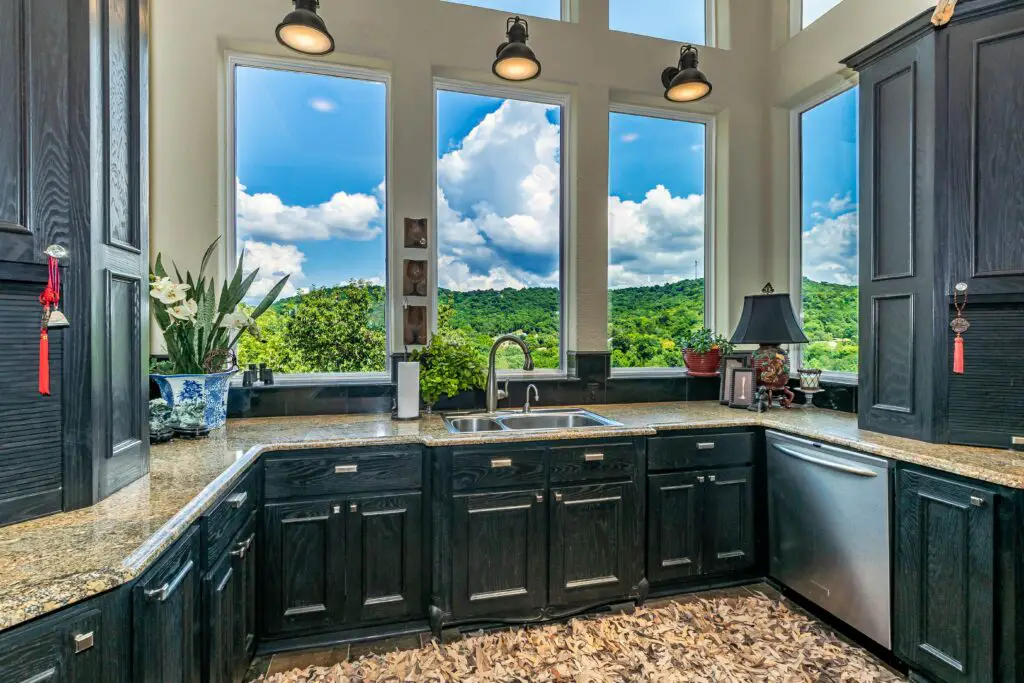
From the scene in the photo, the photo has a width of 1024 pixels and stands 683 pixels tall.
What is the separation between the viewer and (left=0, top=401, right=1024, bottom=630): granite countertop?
99 cm

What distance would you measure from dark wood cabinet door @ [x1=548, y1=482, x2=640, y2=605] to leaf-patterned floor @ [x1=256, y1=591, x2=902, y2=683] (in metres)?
0.17

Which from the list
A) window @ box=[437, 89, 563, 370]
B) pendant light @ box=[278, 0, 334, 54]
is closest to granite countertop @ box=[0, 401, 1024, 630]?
window @ box=[437, 89, 563, 370]

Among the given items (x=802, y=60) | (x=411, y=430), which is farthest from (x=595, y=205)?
(x=411, y=430)

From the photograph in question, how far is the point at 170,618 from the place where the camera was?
3.91 ft

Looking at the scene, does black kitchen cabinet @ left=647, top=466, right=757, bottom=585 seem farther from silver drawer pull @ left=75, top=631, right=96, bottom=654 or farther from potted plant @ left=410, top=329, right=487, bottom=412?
silver drawer pull @ left=75, top=631, right=96, bottom=654

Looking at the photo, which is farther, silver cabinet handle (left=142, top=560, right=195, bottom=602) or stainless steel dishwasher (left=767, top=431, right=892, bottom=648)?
stainless steel dishwasher (left=767, top=431, right=892, bottom=648)

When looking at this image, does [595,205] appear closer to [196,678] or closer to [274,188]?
[274,188]

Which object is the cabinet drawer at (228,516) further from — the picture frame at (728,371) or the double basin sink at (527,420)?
the picture frame at (728,371)

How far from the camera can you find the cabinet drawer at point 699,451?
2498mm

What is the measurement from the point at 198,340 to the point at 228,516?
36.4 inches

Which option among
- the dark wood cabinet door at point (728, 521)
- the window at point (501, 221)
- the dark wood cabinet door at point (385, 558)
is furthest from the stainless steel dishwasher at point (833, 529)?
the dark wood cabinet door at point (385, 558)

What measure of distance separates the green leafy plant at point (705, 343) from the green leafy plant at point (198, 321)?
254 cm

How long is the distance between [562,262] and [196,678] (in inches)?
105

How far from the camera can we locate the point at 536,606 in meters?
2.29
